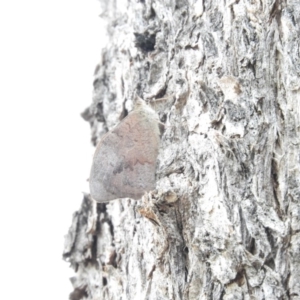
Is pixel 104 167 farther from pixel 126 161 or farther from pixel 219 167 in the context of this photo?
pixel 219 167

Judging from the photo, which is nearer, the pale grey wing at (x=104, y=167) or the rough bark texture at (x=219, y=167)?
the rough bark texture at (x=219, y=167)

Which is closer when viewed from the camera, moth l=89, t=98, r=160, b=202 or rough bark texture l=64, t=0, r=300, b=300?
rough bark texture l=64, t=0, r=300, b=300

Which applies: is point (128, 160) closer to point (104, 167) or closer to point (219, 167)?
point (104, 167)

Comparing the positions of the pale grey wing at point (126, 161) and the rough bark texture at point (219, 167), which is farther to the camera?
the pale grey wing at point (126, 161)

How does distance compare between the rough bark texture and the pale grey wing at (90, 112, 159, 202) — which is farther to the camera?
the pale grey wing at (90, 112, 159, 202)

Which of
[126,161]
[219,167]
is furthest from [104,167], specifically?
[219,167]

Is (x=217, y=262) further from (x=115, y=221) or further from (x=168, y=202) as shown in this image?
(x=115, y=221)

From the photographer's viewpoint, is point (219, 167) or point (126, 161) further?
point (126, 161)

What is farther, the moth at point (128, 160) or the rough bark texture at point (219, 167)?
the moth at point (128, 160)
